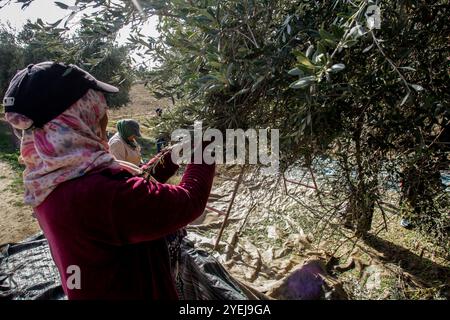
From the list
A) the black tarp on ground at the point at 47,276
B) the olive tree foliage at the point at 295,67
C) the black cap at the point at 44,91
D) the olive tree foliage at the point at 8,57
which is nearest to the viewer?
the olive tree foliage at the point at 295,67

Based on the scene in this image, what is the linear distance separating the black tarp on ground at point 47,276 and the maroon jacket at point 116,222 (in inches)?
54.0

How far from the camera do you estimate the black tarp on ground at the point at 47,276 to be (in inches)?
117

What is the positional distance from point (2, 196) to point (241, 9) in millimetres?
7872

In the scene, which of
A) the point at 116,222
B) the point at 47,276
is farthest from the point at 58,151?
the point at 47,276

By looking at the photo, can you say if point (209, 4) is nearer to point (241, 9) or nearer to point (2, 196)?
point (241, 9)

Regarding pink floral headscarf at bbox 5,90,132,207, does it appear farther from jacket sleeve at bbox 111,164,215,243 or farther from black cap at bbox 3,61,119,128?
jacket sleeve at bbox 111,164,215,243

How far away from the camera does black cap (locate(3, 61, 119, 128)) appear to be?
1.26 metres

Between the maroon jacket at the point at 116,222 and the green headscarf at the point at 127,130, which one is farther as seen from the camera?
the green headscarf at the point at 127,130

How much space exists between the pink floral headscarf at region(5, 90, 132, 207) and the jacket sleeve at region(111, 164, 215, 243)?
0.65 feet

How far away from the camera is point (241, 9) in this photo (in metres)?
1.27

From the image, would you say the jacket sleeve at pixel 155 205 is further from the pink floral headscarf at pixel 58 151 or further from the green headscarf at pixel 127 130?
the green headscarf at pixel 127 130

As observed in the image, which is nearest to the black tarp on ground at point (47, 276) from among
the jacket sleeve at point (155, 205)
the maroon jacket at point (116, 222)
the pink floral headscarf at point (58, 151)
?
the maroon jacket at point (116, 222)
